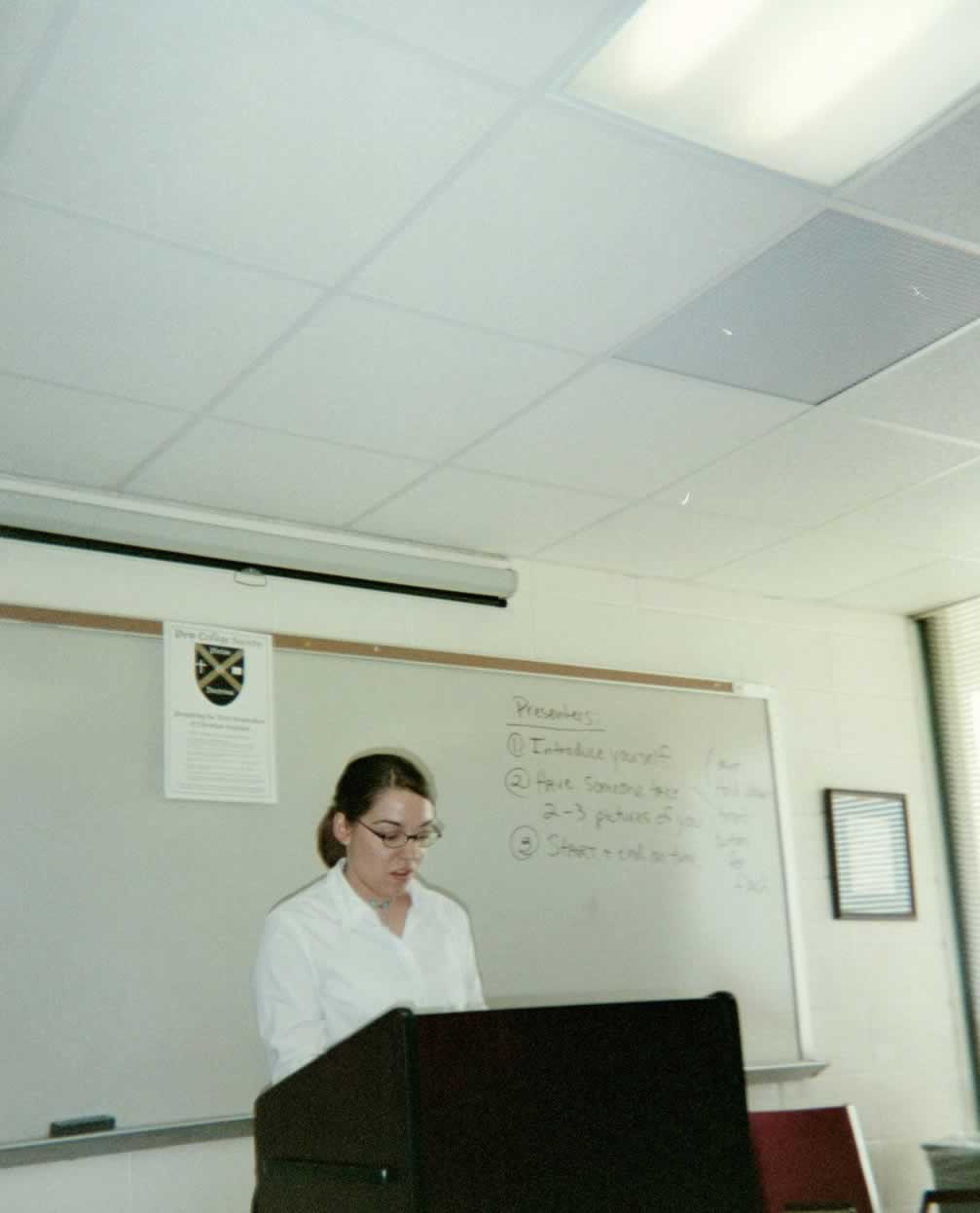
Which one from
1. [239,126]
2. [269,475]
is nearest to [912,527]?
[269,475]

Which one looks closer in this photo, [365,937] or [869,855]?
[365,937]

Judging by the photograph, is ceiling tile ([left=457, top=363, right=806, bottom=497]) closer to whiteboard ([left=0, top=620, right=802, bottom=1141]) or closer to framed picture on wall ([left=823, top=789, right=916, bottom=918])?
whiteboard ([left=0, top=620, right=802, bottom=1141])

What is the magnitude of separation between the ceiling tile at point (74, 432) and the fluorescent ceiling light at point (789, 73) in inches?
54.2

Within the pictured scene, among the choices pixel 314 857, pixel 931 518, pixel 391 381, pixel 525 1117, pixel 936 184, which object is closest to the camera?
pixel 525 1117

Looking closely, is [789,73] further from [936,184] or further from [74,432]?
[74,432]

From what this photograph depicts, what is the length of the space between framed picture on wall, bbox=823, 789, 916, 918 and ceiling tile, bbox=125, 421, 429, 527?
6.85 feet

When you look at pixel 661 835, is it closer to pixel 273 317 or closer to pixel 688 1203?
pixel 273 317

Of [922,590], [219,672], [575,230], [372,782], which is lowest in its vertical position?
[372,782]

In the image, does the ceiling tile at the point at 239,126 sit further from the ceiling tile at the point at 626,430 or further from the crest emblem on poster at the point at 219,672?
the crest emblem on poster at the point at 219,672

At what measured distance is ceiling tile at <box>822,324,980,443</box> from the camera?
282cm

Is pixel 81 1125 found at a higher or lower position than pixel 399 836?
lower

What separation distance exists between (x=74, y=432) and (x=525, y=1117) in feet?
6.72

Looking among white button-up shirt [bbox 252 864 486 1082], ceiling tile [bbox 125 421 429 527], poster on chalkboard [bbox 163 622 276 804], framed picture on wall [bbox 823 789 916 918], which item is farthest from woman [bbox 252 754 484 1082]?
framed picture on wall [bbox 823 789 916 918]

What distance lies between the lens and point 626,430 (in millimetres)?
3129
